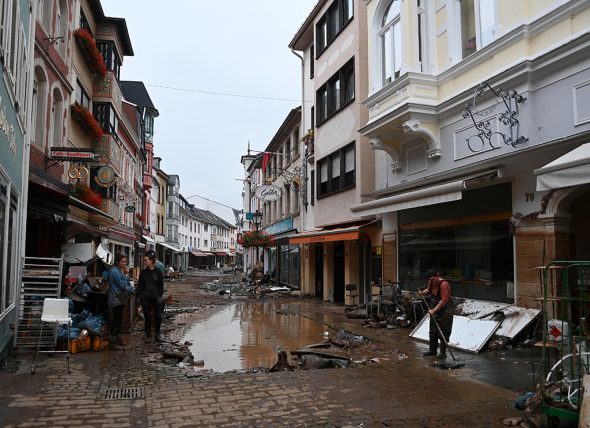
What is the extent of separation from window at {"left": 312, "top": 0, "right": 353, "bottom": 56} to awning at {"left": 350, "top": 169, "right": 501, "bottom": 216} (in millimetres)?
7971

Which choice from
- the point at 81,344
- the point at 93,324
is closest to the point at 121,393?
the point at 81,344

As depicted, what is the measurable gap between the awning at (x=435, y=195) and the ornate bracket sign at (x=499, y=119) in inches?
26.3

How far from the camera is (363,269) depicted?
17.8 m

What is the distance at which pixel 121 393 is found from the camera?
6078 millimetres

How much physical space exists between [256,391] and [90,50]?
15587 millimetres

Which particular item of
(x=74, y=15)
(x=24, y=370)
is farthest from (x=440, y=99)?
(x=74, y=15)

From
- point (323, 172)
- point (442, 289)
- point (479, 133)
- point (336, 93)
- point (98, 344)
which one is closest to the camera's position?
point (442, 289)

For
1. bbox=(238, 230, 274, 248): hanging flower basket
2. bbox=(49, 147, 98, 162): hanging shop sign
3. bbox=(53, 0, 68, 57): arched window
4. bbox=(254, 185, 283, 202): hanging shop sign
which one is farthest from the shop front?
bbox=(238, 230, 274, 248): hanging flower basket

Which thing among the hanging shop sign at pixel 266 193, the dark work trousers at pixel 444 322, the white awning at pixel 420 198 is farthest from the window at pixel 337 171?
the dark work trousers at pixel 444 322

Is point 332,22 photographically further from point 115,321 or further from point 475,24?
point 115,321

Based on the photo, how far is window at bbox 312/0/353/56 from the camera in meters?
18.1

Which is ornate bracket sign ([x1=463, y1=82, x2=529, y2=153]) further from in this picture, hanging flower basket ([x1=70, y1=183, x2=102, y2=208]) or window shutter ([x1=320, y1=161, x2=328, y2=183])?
hanging flower basket ([x1=70, y1=183, x2=102, y2=208])

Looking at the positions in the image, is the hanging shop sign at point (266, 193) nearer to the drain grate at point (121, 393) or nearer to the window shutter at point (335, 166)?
the window shutter at point (335, 166)

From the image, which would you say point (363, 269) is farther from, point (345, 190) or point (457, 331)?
point (457, 331)
